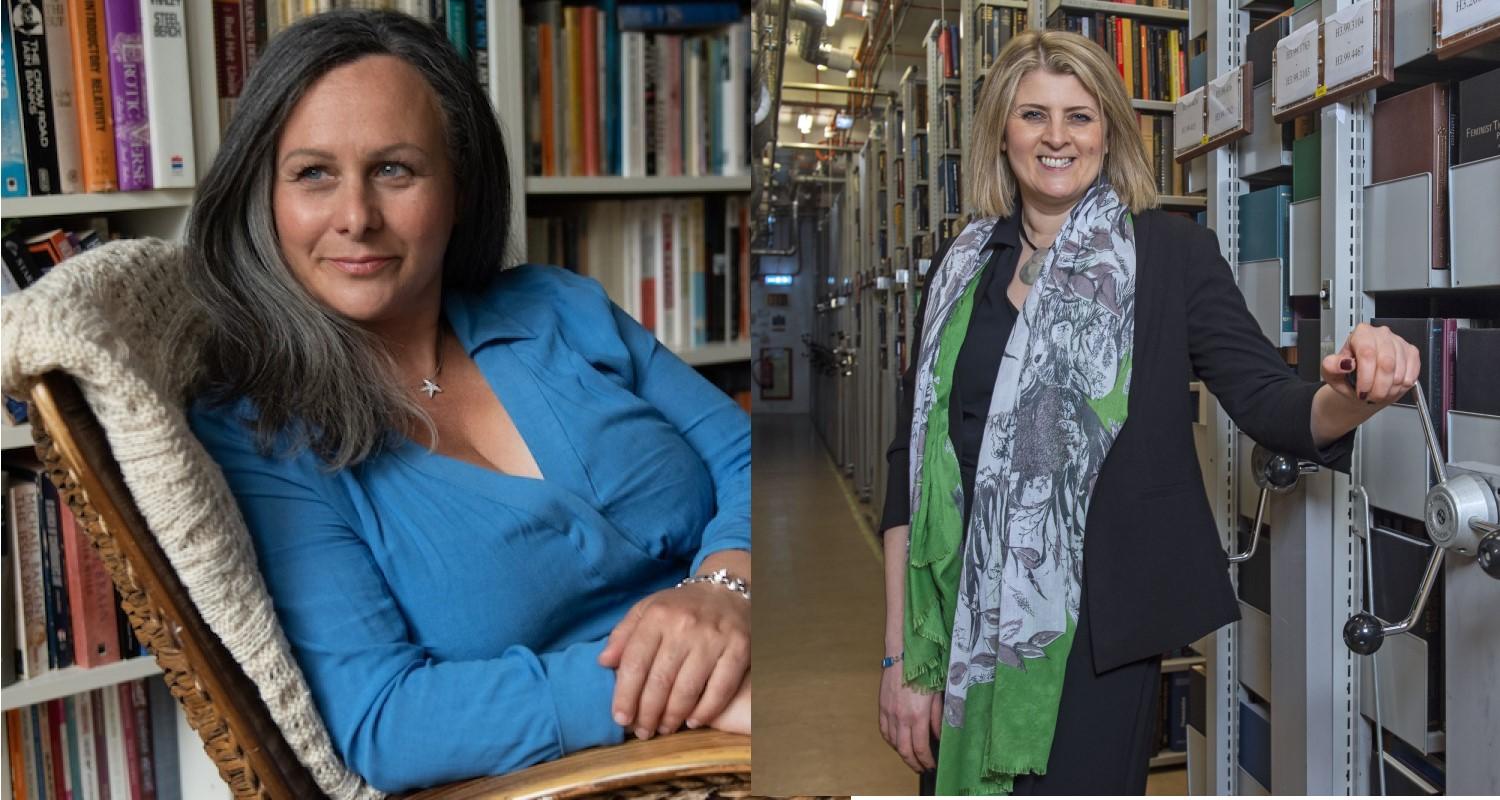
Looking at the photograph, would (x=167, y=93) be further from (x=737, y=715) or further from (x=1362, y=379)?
(x=1362, y=379)

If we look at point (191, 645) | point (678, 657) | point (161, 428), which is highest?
point (161, 428)

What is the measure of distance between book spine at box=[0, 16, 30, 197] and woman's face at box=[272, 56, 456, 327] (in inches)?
15.7

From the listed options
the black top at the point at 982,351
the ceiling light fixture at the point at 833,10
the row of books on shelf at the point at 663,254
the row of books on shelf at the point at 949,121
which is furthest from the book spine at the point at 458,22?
the black top at the point at 982,351

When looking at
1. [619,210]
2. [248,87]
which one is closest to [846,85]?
[619,210]

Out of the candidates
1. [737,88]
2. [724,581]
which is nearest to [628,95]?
[737,88]

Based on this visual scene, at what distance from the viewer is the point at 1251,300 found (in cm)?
115

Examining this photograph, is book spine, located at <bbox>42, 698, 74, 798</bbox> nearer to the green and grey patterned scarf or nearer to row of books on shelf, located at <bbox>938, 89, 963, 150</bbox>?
the green and grey patterned scarf

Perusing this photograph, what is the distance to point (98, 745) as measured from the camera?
1.44 metres

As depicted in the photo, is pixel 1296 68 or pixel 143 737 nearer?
pixel 1296 68

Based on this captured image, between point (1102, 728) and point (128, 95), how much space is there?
148 centimetres

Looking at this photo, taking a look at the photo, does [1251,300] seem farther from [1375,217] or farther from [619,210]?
[619,210]

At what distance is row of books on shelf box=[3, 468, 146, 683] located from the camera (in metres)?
1.32

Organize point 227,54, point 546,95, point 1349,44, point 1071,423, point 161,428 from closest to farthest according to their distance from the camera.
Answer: point 161,428, point 1349,44, point 1071,423, point 227,54, point 546,95

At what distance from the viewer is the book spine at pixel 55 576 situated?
4.37ft
